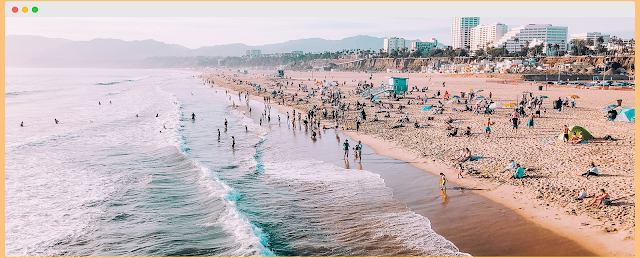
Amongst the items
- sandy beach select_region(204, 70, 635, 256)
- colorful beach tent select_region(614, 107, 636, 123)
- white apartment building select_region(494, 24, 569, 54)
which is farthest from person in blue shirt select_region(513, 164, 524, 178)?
white apartment building select_region(494, 24, 569, 54)

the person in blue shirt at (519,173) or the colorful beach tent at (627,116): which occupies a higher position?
the colorful beach tent at (627,116)

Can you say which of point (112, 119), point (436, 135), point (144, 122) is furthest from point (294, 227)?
point (112, 119)

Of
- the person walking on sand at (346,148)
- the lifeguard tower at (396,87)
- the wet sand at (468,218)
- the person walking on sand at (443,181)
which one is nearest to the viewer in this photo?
the wet sand at (468,218)

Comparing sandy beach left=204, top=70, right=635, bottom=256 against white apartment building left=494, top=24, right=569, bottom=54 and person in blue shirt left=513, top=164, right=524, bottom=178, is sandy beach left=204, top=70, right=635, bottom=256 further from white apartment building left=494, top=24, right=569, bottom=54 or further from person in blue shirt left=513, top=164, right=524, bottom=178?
white apartment building left=494, top=24, right=569, bottom=54

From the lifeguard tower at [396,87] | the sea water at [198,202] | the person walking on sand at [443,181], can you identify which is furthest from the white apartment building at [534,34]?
the person walking on sand at [443,181]

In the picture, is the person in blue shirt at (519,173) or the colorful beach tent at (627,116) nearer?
the person in blue shirt at (519,173)

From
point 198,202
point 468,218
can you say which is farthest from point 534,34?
point 198,202

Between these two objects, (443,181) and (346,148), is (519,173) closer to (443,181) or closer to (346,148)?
(443,181)

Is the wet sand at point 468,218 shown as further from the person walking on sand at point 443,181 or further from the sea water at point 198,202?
the sea water at point 198,202

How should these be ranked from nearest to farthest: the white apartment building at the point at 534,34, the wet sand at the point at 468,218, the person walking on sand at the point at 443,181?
the wet sand at the point at 468,218
the person walking on sand at the point at 443,181
the white apartment building at the point at 534,34
